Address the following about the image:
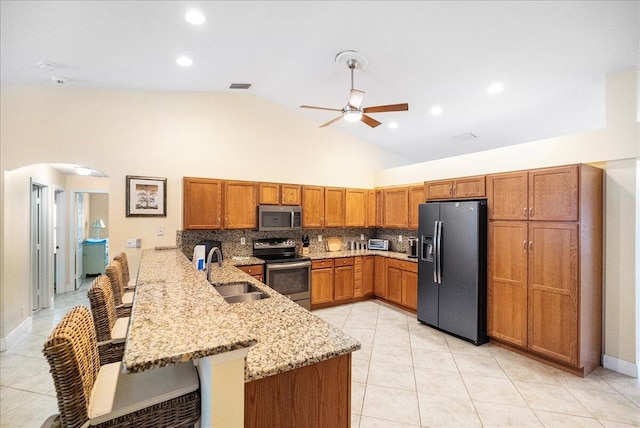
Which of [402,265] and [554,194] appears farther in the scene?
[402,265]

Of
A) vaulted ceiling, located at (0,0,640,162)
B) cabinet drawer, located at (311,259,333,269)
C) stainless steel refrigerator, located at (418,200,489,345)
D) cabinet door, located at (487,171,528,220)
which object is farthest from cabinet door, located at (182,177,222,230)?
cabinet door, located at (487,171,528,220)

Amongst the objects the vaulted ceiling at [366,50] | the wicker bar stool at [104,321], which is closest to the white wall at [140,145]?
the vaulted ceiling at [366,50]

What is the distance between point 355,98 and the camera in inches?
124

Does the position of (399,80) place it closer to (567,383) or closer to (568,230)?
(568,230)

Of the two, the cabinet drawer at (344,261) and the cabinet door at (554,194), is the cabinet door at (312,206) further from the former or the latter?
the cabinet door at (554,194)

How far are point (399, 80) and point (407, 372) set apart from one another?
10.8 feet

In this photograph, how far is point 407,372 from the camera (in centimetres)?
291

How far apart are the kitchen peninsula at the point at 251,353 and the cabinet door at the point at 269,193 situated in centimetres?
290

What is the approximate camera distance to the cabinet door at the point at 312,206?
16.4 ft

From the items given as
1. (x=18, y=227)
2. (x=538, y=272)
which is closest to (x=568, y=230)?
→ (x=538, y=272)

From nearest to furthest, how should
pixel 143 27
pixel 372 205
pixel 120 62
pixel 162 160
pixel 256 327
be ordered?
pixel 256 327 < pixel 143 27 < pixel 120 62 < pixel 162 160 < pixel 372 205

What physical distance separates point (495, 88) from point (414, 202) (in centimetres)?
203

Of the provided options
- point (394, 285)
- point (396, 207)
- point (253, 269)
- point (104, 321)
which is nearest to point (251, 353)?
point (104, 321)

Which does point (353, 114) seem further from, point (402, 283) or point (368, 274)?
point (368, 274)
